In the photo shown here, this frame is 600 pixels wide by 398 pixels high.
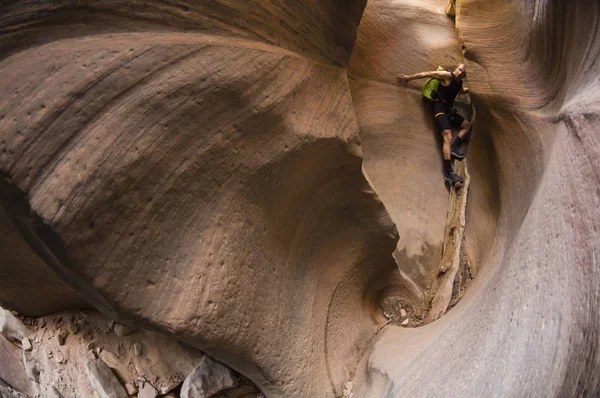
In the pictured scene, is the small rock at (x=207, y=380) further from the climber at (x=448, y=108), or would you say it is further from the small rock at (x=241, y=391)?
the climber at (x=448, y=108)

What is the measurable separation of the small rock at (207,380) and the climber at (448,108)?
171 cm

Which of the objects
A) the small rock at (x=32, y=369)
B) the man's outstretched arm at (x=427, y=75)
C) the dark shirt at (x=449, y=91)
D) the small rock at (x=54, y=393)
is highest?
the man's outstretched arm at (x=427, y=75)

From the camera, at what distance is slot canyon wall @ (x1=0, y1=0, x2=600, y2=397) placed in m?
0.93

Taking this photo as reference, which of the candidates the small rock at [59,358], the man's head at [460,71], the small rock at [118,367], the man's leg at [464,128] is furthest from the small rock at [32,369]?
the man's head at [460,71]

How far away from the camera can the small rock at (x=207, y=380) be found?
4.65 ft

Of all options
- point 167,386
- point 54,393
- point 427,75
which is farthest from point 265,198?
point 427,75

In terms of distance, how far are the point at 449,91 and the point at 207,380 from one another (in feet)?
6.82

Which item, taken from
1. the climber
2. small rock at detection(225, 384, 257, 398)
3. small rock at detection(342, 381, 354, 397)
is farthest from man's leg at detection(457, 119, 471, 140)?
small rock at detection(225, 384, 257, 398)

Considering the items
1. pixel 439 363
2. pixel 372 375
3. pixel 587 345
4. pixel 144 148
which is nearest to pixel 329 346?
pixel 372 375

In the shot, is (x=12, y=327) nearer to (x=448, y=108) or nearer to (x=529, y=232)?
(x=529, y=232)

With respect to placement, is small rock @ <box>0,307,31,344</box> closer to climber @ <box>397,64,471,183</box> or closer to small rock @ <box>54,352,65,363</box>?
small rock @ <box>54,352,65,363</box>

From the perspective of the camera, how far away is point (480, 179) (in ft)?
7.90

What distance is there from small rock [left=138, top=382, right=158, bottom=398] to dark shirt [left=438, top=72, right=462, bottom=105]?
217 cm

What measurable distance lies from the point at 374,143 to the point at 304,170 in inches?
43.8
